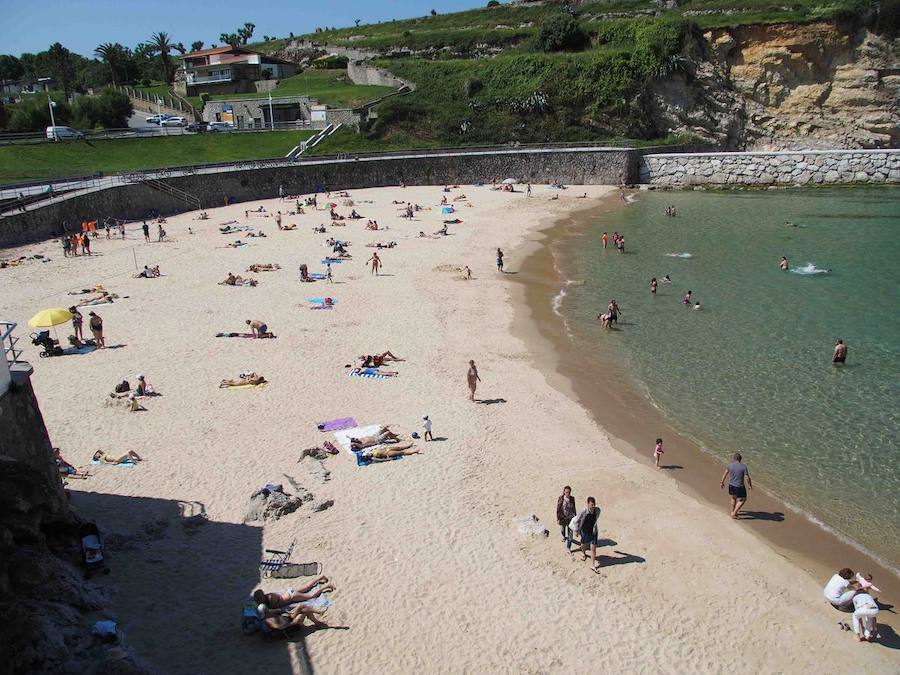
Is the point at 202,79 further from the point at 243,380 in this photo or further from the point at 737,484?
the point at 737,484

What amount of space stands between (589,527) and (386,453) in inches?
183

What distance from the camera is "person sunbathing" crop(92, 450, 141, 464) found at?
43.9 feet

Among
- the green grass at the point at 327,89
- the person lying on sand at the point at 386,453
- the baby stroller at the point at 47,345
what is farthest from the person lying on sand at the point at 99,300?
the green grass at the point at 327,89

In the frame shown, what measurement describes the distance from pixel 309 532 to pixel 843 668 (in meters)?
7.81

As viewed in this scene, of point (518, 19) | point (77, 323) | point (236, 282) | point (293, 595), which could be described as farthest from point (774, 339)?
point (518, 19)

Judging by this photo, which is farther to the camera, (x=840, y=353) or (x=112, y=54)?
(x=112, y=54)

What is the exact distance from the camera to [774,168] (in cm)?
5125

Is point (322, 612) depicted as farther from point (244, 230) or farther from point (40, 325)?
point (244, 230)

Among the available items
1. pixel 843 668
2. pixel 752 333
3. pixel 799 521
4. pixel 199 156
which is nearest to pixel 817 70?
pixel 752 333

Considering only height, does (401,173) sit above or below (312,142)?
below

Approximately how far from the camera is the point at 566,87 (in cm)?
5950

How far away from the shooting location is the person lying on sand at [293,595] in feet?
30.1

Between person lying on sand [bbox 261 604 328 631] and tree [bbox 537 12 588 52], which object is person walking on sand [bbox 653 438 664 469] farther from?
tree [bbox 537 12 588 52]

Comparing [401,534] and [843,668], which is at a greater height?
[401,534]
